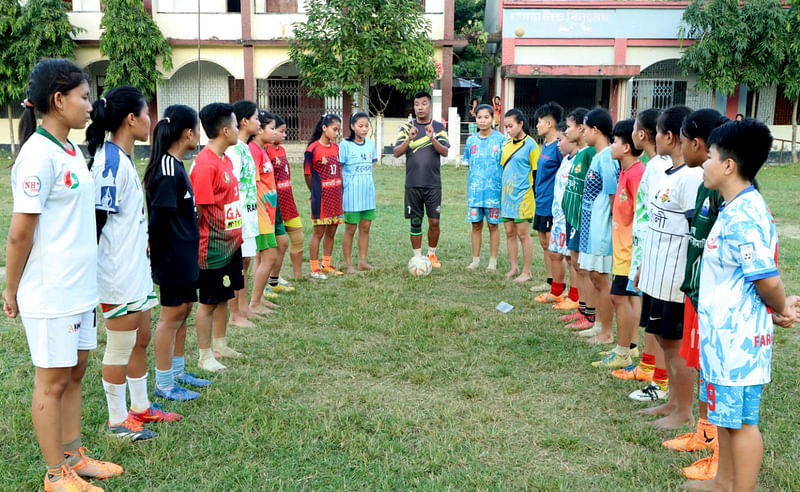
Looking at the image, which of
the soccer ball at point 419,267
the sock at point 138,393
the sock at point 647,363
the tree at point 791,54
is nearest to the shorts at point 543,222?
the soccer ball at point 419,267

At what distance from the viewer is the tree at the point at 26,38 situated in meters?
18.2

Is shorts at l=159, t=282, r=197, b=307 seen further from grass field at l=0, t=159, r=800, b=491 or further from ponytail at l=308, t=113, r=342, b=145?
ponytail at l=308, t=113, r=342, b=145

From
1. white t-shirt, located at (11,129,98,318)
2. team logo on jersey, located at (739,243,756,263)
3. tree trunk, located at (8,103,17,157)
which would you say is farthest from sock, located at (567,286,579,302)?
tree trunk, located at (8,103,17,157)

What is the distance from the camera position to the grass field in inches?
124

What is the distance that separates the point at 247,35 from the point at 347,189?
45.3ft

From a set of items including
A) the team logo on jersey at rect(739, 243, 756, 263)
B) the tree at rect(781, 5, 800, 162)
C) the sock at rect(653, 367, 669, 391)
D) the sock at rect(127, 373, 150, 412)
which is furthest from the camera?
the tree at rect(781, 5, 800, 162)

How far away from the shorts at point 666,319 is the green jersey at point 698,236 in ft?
1.19

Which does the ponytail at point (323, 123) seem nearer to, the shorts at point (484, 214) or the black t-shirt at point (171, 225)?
the shorts at point (484, 214)

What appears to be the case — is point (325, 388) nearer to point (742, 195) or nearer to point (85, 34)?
point (742, 195)

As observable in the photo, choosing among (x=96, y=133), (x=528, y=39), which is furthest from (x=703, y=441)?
(x=528, y=39)

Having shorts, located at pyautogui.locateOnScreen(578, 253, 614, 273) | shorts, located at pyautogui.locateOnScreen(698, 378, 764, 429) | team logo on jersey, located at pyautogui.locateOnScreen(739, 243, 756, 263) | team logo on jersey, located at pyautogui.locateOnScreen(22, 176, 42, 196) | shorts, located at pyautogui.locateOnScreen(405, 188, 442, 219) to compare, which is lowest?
shorts, located at pyautogui.locateOnScreen(698, 378, 764, 429)

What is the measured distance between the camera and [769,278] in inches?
101

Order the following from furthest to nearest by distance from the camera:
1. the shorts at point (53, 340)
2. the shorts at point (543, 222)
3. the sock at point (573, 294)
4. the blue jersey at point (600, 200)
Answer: the shorts at point (543, 222) < the sock at point (573, 294) < the blue jersey at point (600, 200) < the shorts at point (53, 340)

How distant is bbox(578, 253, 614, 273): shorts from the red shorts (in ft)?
4.73
